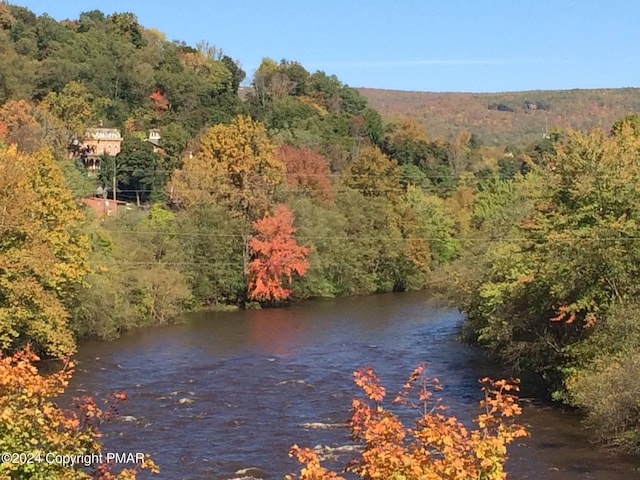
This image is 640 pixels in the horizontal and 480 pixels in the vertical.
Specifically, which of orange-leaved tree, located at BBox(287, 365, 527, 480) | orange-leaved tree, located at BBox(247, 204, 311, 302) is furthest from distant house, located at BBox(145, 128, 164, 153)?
orange-leaved tree, located at BBox(287, 365, 527, 480)

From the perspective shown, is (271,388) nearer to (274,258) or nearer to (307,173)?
(274,258)

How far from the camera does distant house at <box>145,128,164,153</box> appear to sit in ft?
283

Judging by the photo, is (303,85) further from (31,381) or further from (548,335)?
(31,381)

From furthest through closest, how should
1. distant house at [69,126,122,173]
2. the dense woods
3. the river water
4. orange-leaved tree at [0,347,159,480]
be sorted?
1. distant house at [69,126,122,173]
2. the dense woods
3. the river water
4. orange-leaved tree at [0,347,159,480]

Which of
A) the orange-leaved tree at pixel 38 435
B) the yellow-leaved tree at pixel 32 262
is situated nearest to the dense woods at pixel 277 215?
the yellow-leaved tree at pixel 32 262

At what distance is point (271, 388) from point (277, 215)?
87.8 ft

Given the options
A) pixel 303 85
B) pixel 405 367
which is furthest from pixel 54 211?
pixel 303 85

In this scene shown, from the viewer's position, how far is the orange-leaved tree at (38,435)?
27.2ft

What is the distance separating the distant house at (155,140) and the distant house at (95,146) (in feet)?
11.1

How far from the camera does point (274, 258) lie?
5338cm

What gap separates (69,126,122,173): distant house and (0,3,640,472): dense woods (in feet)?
2.03

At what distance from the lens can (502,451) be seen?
811 cm

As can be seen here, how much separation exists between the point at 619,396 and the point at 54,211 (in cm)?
2389

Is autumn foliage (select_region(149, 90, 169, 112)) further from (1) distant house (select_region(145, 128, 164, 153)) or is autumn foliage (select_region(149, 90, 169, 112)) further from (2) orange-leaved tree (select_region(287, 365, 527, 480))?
(2) orange-leaved tree (select_region(287, 365, 527, 480))
